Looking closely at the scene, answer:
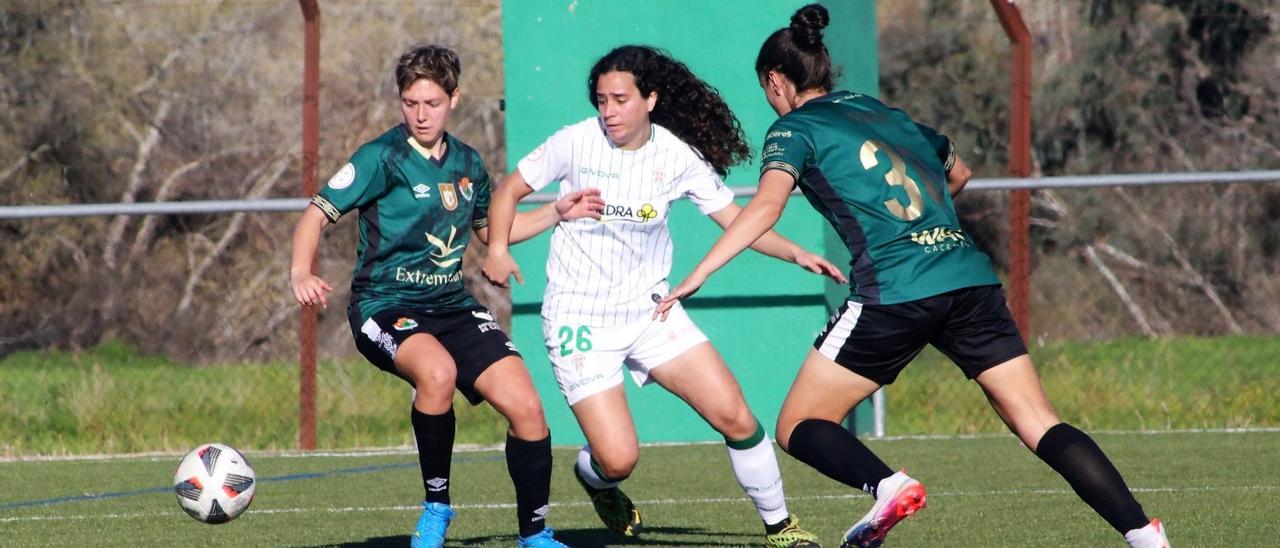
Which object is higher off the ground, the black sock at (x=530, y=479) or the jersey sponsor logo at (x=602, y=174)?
the jersey sponsor logo at (x=602, y=174)

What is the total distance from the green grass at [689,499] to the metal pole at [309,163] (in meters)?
0.45

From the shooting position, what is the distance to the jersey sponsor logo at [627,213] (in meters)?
5.81

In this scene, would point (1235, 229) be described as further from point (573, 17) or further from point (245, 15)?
point (245, 15)

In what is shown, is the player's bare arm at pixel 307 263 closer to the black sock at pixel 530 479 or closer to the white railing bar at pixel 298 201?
the black sock at pixel 530 479

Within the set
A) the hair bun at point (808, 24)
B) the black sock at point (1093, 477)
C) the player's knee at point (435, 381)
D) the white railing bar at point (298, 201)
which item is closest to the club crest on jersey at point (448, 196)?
the player's knee at point (435, 381)

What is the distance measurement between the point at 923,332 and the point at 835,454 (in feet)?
1.34

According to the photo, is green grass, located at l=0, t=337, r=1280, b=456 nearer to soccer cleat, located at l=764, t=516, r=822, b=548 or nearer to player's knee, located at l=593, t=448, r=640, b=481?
player's knee, located at l=593, t=448, r=640, b=481

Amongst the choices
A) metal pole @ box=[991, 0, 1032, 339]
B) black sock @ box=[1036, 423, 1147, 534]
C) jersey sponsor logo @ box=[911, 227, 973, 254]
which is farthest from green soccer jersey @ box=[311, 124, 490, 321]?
metal pole @ box=[991, 0, 1032, 339]

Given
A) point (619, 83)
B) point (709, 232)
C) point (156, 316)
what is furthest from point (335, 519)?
point (156, 316)

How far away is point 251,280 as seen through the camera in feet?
50.6

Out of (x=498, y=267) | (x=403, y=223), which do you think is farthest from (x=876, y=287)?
(x=403, y=223)

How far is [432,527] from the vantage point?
17.7 ft

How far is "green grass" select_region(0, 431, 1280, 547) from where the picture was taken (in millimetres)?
5949

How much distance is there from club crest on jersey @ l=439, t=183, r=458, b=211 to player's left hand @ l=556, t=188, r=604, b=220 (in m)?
0.34
